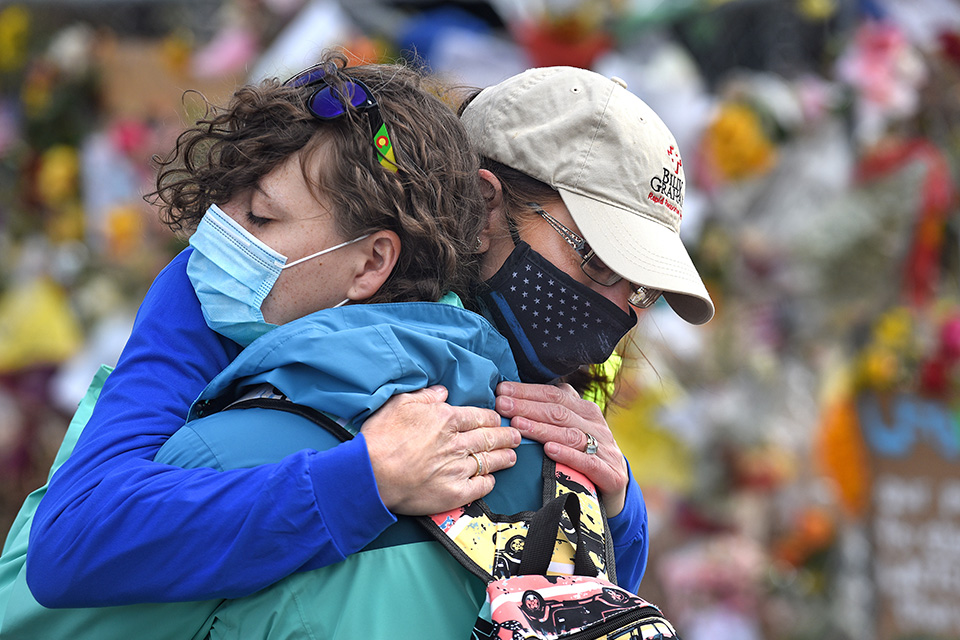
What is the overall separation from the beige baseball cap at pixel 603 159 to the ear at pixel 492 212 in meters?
0.04

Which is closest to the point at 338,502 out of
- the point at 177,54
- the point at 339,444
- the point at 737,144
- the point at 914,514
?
the point at 339,444

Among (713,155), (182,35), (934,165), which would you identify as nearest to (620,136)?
(713,155)

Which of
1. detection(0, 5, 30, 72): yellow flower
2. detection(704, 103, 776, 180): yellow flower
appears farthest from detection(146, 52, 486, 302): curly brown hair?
detection(0, 5, 30, 72): yellow flower

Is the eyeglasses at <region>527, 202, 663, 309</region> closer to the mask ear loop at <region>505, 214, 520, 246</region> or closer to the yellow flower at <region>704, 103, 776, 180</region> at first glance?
the mask ear loop at <region>505, 214, 520, 246</region>

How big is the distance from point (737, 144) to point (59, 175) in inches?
149

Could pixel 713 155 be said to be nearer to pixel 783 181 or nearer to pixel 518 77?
pixel 783 181

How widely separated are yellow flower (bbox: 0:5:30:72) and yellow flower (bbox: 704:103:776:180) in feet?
13.5

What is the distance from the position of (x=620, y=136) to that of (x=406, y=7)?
11.7ft

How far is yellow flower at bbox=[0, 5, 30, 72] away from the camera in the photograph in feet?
18.8

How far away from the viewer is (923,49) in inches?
177

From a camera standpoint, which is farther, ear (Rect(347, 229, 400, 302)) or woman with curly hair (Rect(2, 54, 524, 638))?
ear (Rect(347, 229, 400, 302))

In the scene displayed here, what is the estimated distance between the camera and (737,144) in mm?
4324

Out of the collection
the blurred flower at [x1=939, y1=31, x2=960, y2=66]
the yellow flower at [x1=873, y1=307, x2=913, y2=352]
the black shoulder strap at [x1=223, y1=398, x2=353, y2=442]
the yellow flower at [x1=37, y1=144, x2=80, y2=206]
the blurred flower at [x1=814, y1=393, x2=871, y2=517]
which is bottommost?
the blurred flower at [x1=814, y1=393, x2=871, y2=517]

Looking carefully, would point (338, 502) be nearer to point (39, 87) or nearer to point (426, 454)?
point (426, 454)
